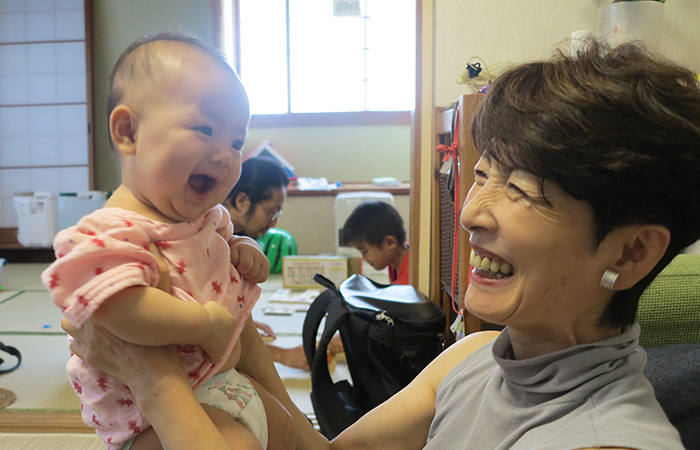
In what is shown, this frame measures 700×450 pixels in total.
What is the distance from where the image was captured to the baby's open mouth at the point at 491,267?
0.74 meters

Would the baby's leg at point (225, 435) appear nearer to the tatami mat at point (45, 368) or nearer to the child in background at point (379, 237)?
the tatami mat at point (45, 368)

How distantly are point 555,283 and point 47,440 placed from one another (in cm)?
179

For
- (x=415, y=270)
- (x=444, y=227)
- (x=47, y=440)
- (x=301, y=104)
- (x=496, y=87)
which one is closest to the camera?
(x=496, y=87)

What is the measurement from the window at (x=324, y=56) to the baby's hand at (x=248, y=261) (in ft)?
15.7

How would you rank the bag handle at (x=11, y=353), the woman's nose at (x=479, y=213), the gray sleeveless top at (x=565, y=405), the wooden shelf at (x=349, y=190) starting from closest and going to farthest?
the gray sleeveless top at (x=565, y=405) < the woman's nose at (x=479, y=213) < the bag handle at (x=11, y=353) < the wooden shelf at (x=349, y=190)

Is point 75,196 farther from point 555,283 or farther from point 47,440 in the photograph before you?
point 555,283

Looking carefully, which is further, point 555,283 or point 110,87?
point 110,87

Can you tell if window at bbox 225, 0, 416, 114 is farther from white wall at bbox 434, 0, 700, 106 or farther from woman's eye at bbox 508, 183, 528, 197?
woman's eye at bbox 508, 183, 528, 197

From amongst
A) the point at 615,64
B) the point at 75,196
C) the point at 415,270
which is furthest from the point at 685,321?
the point at 75,196

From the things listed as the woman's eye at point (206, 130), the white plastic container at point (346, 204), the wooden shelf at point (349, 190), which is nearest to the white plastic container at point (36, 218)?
the wooden shelf at point (349, 190)

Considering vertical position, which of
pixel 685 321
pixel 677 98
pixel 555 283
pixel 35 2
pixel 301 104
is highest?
pixel 35 2

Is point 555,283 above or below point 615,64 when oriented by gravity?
below

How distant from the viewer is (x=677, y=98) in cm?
65

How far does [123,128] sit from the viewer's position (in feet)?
2.67
